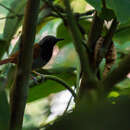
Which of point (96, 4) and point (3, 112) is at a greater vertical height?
point (96, 4)

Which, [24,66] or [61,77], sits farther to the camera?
[61,77]

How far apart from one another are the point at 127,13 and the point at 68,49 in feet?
1.68

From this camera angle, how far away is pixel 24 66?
1.13 ft

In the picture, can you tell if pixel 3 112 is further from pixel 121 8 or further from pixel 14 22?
pixel 14 22

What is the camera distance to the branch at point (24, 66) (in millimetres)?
350

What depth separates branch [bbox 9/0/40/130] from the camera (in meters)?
0.35

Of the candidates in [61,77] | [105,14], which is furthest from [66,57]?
[105,14]

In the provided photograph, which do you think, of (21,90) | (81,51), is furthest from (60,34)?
(81,51)

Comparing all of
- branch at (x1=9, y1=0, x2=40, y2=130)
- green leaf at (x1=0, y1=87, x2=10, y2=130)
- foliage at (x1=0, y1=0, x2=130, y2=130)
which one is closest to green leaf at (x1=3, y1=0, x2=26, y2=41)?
foliage at (x1=0, y1=0, x2=130, y2=130)

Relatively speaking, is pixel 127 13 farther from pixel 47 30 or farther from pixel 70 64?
pixel 47 30

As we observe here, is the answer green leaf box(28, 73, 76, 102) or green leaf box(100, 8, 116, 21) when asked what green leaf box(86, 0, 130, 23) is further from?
green leaf box(28, 73, 76, 102)

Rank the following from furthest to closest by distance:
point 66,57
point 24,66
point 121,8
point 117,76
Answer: point 66,57
point 121,8
point 24,66
point 117,76

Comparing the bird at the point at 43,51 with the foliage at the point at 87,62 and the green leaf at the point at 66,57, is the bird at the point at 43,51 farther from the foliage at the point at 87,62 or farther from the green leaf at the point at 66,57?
the green leaf at the point at 66,57

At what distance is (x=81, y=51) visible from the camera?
0.64ft
